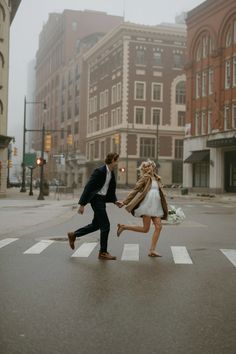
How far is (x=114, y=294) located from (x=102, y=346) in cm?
228

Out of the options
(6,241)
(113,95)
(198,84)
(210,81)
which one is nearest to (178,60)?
(113,95)

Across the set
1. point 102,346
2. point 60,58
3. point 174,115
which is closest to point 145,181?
point 102,346

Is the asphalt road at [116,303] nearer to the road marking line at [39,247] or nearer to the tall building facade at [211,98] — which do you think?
the road marking line at [39,247]

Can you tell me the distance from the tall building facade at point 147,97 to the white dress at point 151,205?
65987 mm

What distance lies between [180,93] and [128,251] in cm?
7239

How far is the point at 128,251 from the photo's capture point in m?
11.5

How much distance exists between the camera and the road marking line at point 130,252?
10.5 metres

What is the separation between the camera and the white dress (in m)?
10.8

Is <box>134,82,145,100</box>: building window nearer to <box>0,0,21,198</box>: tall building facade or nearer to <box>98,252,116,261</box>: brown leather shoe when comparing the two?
<box>0,0,21,198</box>: tall building facade

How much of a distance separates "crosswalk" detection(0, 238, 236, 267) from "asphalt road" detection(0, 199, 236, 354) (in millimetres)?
123

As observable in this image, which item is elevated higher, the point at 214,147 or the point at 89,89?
the point at 89,89

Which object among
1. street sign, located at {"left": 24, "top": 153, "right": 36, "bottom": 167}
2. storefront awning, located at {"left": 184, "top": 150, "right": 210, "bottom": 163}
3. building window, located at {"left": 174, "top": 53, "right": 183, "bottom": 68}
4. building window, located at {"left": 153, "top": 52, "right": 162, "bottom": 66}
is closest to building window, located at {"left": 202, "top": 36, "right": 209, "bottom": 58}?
storefront awning, located at {"left": 184, "top": 150, "right": 210, "bottom": 163}

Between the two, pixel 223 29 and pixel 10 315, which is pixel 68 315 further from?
pixel 223 29

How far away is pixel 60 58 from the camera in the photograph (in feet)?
409
